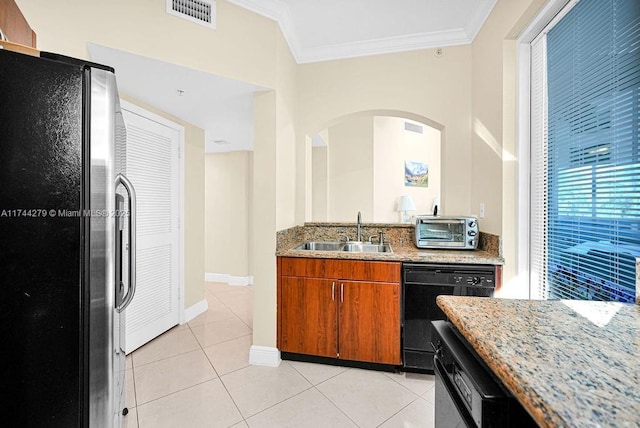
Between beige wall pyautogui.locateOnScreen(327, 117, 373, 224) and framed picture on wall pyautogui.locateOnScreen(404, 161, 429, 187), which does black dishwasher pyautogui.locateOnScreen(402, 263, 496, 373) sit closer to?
beige wall pyautogui.locateOnScreen(327, 117, 373, 224)

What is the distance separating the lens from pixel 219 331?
→ 3008mm

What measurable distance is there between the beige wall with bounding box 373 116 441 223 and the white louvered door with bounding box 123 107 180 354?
3.53 m

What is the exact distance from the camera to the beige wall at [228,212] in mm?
4820

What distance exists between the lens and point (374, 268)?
7.32 feet

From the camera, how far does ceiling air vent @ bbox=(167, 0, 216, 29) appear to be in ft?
6.39

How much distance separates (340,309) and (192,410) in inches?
47.0

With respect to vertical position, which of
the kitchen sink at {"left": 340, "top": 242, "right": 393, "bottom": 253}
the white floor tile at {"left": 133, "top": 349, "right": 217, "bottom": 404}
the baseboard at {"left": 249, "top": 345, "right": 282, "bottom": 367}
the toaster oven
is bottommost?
the white floor tile at {"left": 133, "top": 349, "right": 217, "bottom": 404}

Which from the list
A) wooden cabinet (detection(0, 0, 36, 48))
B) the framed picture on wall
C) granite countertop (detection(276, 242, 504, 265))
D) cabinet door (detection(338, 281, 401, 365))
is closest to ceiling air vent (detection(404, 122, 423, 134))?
the framed picture on wall

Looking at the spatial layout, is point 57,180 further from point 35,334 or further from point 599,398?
point 599,398

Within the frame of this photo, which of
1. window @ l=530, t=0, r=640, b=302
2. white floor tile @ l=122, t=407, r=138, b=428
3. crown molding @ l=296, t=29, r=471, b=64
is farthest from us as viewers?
crown molding @ l=296, t=29, r=471, b=64

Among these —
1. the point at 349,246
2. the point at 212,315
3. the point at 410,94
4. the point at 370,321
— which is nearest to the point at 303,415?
the point at 370,321

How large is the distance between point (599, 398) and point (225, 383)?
7.28ft

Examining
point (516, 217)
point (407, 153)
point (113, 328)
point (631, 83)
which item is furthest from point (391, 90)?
point (407, 153)

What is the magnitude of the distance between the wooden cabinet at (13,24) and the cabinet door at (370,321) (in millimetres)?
2172
